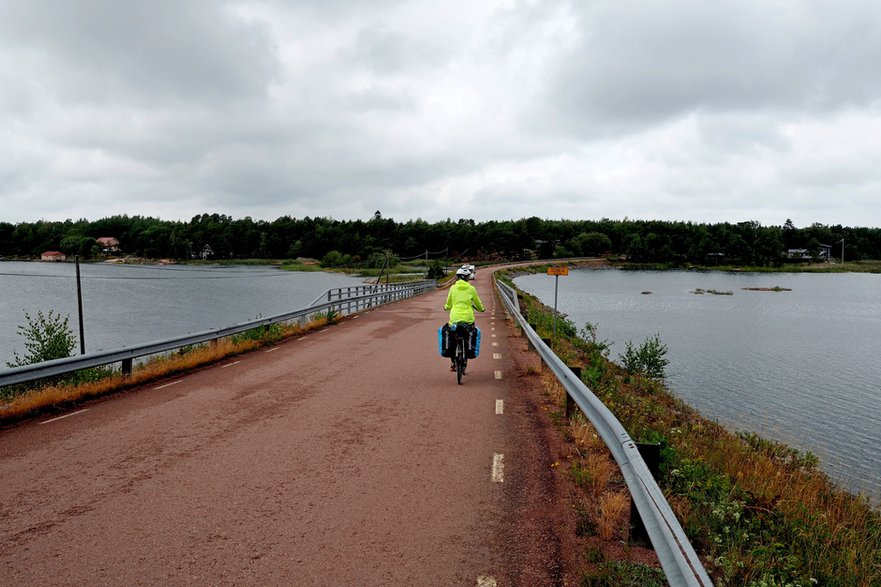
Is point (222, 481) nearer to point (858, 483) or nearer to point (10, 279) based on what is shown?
point (858, 483)

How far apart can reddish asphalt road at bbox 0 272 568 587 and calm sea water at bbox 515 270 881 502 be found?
783cm

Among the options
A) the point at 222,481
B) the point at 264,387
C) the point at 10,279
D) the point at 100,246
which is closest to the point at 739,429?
the point at 264,387

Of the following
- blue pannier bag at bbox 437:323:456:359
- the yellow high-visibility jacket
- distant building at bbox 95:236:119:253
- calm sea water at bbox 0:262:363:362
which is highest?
distant building at bbox 95:236:119:253

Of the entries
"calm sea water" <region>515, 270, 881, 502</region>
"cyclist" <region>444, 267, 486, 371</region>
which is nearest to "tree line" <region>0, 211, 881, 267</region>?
A: "calm sea water" <region>515, 270, 881, 502</region>

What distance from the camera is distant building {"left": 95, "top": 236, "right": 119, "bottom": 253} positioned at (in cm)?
18307

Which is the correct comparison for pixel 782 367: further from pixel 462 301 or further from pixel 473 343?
pixel 462 301

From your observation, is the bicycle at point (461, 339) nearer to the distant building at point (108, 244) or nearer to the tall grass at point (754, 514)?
the tall grass at point (754, 514)

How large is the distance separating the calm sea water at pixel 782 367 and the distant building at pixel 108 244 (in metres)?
175

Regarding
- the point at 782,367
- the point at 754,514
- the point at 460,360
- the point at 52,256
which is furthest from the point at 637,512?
the point at 52,256

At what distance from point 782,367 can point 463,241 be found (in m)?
151

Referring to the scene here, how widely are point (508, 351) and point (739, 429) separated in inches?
225

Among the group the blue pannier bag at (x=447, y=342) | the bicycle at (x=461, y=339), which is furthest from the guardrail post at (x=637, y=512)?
the blue pannier bag at (x=447, y=342)

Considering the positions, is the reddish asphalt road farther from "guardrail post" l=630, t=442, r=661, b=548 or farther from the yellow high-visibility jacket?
the yellow high-visibility jacket

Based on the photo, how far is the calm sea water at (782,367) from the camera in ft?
44.2
